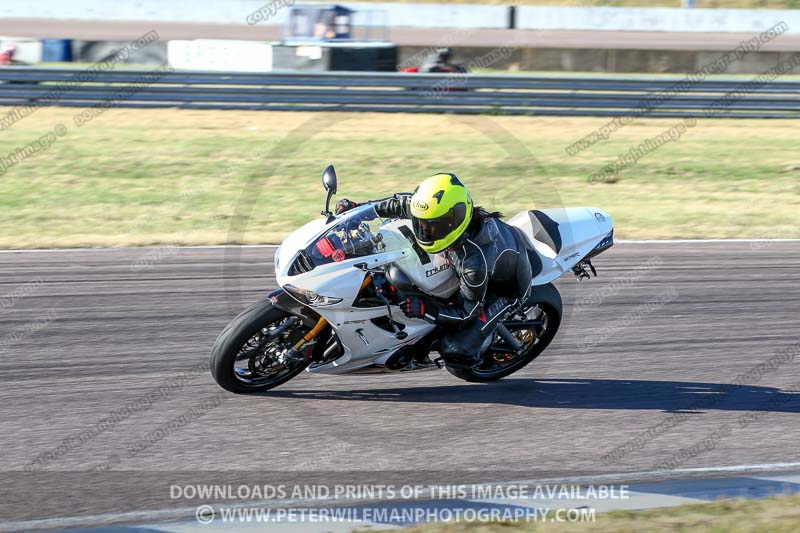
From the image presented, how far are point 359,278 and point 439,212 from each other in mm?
672

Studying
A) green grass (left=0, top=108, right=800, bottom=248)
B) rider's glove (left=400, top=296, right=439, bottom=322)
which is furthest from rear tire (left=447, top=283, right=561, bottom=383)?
green grass (left=0, top=108, right=800, bottom=248)

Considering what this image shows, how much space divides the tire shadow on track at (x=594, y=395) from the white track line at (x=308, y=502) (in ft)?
3.01

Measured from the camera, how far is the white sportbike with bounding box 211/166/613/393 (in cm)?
602

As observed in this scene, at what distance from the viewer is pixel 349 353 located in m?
6.32

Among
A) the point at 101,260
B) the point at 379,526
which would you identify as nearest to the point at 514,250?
the point at 379,526

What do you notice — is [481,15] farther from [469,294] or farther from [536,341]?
[469,294]

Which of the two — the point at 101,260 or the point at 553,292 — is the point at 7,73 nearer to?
the point at 101,260

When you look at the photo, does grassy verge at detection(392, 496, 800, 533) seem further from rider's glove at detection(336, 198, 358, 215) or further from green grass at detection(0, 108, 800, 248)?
green grass at detection(0, 108, 800, 248)

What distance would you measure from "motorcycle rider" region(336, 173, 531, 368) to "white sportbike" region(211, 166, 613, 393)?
0.14 meters

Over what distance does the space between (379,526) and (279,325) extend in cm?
176

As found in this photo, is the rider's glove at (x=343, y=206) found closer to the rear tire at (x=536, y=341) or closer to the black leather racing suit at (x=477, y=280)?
the black leather racing suit at (x=477, y=280)

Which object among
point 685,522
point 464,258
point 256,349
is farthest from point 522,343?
point 685,522

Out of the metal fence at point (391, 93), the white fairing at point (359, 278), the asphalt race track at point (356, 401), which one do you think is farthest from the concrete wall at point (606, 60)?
the white fairing at point (359, 278)

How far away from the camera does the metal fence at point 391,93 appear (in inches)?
683
